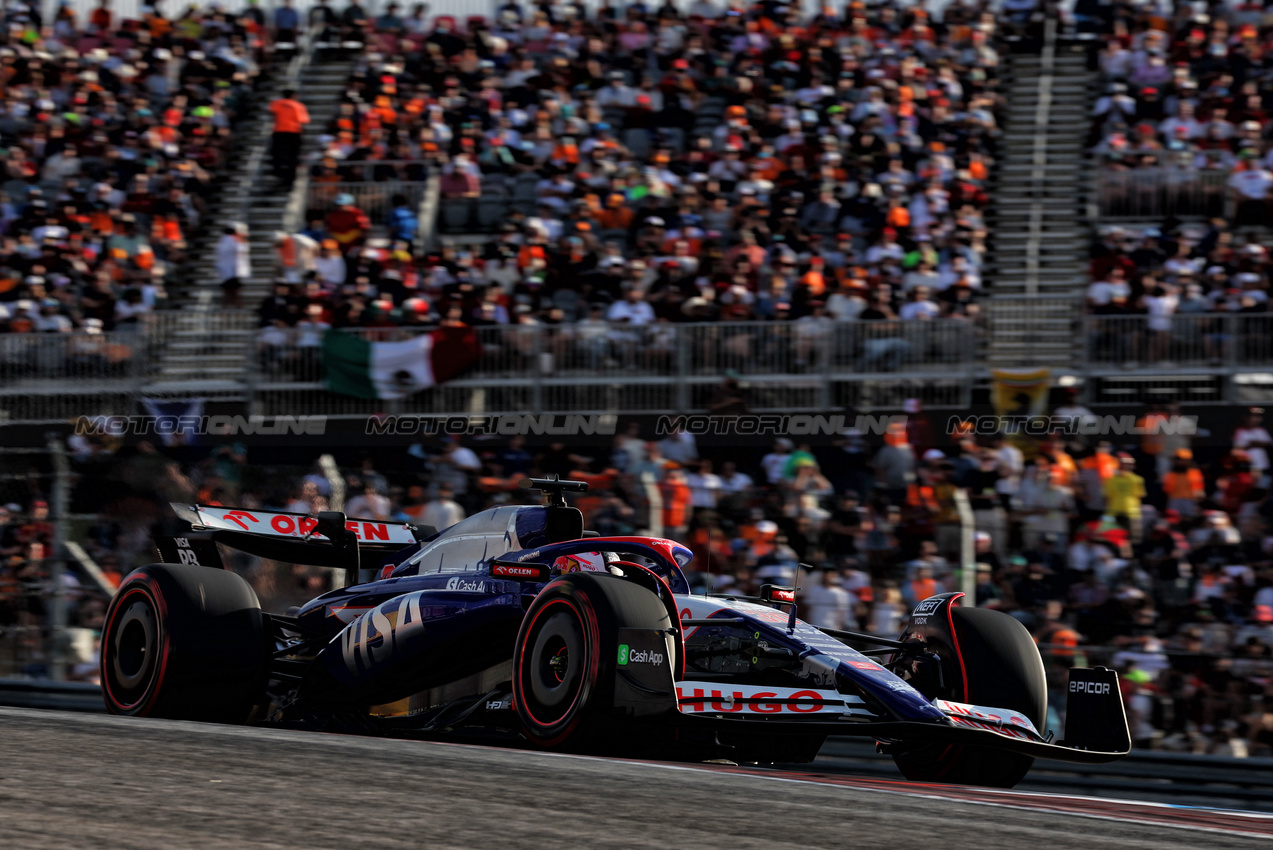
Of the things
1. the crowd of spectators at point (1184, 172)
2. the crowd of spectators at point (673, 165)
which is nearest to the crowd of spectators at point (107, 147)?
the crowd of spectators at point (673, 165)

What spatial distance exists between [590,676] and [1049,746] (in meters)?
1.96

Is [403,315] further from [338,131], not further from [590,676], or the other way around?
[590,676]

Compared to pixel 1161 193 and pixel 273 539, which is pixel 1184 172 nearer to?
pixel 1161 193

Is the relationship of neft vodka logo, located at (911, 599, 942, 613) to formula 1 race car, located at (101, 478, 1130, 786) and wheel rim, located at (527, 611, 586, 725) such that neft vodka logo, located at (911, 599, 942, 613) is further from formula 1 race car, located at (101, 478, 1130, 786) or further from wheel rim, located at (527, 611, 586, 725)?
wheel rim, located at (527, 611, 586, 725)

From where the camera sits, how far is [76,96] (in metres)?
21.5

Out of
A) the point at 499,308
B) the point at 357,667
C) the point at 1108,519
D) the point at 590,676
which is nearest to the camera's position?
the point at 590,676

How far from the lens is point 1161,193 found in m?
16.8

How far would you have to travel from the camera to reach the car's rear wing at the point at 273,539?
9211 millimetres

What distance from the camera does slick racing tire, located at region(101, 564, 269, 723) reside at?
802 cm

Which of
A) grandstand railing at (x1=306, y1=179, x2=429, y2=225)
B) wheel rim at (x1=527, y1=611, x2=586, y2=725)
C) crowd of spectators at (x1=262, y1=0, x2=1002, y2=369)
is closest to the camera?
wheel rim at (x1=527, y1=611, x2=586, y2=725)

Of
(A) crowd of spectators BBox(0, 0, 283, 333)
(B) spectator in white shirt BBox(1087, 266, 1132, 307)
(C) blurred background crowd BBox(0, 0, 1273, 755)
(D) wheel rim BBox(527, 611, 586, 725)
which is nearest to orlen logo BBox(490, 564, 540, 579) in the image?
(D) wheel rim BBox(527, 611, 586, 725)

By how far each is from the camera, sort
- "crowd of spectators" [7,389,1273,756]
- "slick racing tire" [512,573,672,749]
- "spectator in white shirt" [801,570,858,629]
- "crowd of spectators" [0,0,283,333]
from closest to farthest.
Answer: "slick racing tire" [512,573,672,749], "crowd of spectators" [7,389,1273,756], "spectator in white shirt" [801,570,858,629], "crowd of spectators" [0,0,283,333]

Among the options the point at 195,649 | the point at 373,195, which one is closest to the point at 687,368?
the point at 373,195

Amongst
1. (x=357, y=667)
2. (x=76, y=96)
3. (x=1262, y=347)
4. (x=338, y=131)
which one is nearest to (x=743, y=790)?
(x=357, y=667)
